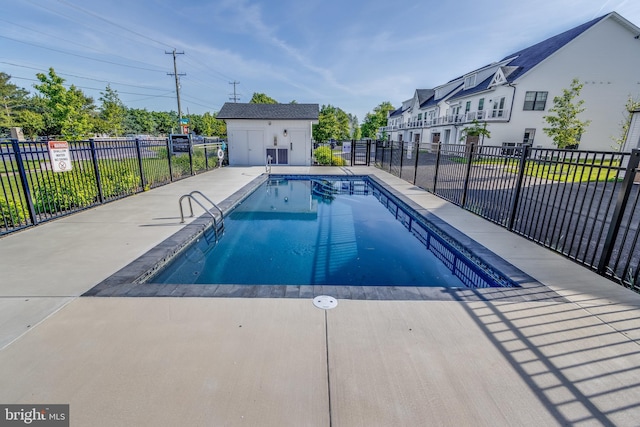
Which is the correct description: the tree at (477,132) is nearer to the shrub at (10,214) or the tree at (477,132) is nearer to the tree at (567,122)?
the tree at (567,122)

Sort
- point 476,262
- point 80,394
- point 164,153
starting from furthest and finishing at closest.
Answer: point 164,153, point 476,262, point 80,394

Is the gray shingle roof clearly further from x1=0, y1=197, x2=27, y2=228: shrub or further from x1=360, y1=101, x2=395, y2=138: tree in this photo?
x1=360, y1=101, x2=395, y2=138: tree

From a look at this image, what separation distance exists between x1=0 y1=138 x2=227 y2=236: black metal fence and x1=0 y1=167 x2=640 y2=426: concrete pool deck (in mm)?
2448

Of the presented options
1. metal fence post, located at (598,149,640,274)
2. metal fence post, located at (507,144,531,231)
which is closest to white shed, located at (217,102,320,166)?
metal fence post, located at (507,144,531,231)

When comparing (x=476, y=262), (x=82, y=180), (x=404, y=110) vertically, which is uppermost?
(x=404, y=110)

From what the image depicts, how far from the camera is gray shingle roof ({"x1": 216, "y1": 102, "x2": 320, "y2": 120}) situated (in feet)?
55.3

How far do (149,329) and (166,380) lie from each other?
2.36 ft

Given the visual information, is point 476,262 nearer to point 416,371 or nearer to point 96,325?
point 416,371

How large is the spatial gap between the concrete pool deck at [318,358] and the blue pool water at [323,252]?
1207 millimetres

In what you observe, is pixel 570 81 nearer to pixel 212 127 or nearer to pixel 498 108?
pixel 498 108

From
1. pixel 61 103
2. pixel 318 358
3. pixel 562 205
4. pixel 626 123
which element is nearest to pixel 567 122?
pixel 626 123

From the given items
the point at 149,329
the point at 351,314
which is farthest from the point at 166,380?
the point at 351,314

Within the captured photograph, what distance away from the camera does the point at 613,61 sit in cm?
2014

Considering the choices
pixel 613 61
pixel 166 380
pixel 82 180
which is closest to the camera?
pixel 166 380
